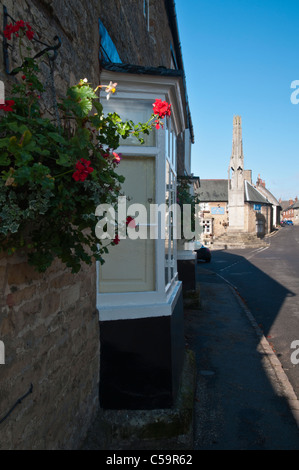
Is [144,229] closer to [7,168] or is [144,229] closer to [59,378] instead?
[59,378]

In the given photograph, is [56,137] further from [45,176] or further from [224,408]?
[224,408]

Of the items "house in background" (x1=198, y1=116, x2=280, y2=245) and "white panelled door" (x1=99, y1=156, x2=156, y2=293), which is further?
"house in background" (x1=198, y1=116, x2=280, y2=245)

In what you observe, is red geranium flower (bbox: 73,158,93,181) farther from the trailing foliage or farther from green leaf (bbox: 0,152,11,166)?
green leaf (bbox: 0,152,11,166)

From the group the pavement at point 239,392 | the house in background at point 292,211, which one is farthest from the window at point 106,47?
the house in background at point 292,211

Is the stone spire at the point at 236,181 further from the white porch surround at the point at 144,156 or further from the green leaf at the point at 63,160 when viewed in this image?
the green leaf at the point at 63,160

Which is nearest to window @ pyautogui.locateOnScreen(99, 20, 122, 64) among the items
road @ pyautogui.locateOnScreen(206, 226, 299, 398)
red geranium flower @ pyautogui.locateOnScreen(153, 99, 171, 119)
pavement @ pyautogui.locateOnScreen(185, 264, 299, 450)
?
red geranium flower @ pyautogui.locateOnScreen(153, 99, 171, 119)

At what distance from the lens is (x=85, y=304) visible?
11.6ft

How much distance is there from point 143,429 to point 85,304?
4.64ft

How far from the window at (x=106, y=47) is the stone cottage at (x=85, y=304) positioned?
1 cm

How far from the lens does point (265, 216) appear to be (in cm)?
5191

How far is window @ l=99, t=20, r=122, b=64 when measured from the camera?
4000mm

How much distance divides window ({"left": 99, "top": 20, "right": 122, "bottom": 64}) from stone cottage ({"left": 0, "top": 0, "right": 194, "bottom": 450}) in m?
0.01
